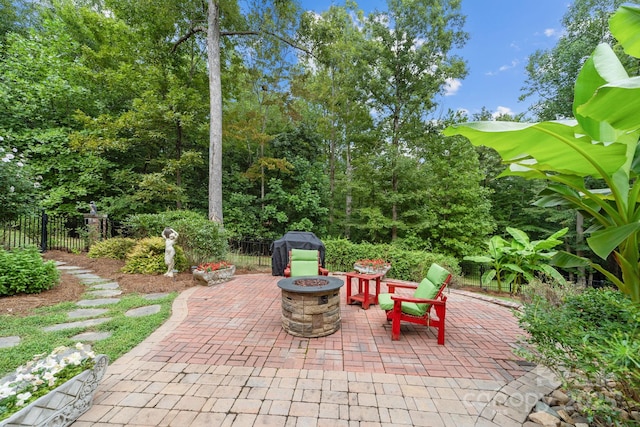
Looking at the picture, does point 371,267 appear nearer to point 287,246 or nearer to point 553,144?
point 287,246

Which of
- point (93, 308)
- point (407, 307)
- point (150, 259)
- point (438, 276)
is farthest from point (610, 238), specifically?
point (150, 259)

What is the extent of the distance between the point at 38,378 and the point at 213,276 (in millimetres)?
4466

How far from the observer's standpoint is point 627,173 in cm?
210

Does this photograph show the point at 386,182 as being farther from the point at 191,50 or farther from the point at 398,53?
the point at 191,50

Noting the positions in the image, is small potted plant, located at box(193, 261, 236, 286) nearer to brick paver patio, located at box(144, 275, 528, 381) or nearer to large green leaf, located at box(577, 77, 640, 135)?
brick paver patio, located at box(144, 275, 528, 381)

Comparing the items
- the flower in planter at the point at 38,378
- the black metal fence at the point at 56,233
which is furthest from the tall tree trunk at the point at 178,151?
the flower in planter at the point at 38,378

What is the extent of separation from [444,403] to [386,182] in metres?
10.6

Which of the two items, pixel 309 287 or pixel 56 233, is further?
pixel 56 233

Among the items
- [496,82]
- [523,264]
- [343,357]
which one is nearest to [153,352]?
[343,357]

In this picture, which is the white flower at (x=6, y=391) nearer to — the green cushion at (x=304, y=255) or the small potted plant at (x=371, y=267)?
the green cushion at (x=304, y=255)

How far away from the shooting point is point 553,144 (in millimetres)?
1937

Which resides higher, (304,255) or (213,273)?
(304,255)

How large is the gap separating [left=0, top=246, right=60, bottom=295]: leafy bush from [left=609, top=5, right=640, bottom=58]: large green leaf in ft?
28.2

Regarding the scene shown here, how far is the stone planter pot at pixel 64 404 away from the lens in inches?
65.4
